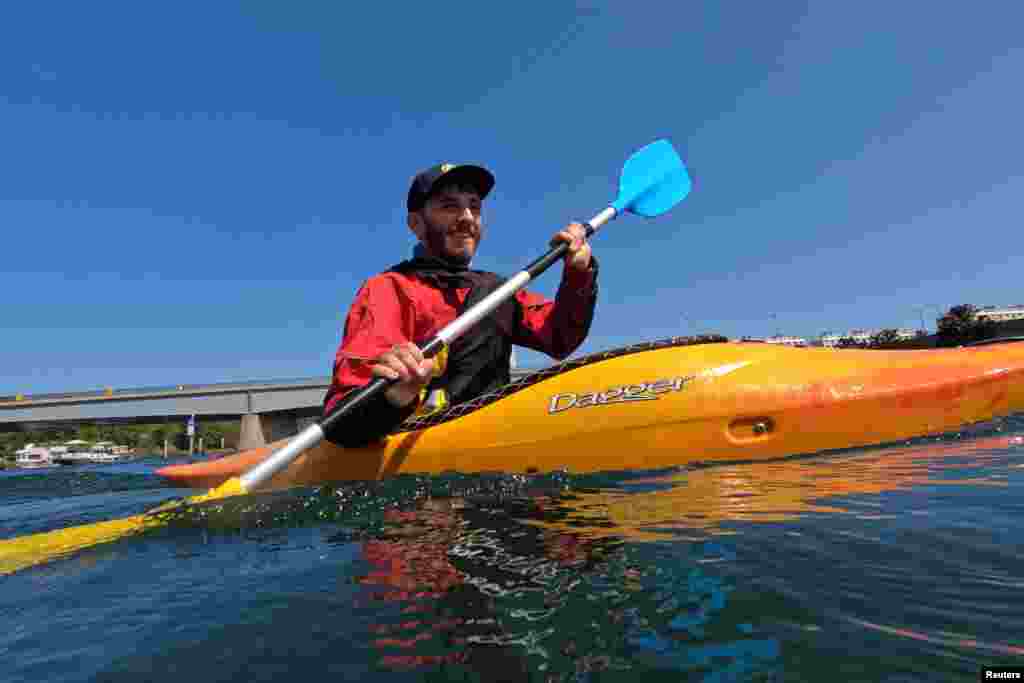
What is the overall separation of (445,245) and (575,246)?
110cm

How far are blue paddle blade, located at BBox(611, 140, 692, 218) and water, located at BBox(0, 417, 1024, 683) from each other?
3881 millimetres

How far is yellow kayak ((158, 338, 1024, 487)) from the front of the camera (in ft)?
11.4

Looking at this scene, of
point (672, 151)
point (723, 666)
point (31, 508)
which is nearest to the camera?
point (723, 666)

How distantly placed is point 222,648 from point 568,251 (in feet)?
11.9

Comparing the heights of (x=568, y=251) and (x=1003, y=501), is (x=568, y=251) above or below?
above

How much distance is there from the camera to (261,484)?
3.06 m

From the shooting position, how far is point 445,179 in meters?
4.52

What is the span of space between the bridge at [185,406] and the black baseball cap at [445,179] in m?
30.1

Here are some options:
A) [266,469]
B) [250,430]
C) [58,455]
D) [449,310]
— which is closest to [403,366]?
[266,469]

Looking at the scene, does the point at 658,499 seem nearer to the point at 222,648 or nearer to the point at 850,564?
the point at 850,564

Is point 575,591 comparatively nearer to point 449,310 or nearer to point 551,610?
point 551,610

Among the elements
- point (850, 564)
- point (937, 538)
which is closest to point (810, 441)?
point (937, 538)

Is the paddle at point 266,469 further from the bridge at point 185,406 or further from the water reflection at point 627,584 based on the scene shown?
the bridge at point 185,406

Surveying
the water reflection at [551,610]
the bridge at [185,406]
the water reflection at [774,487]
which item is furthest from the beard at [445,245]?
the bridge at [185,406]
